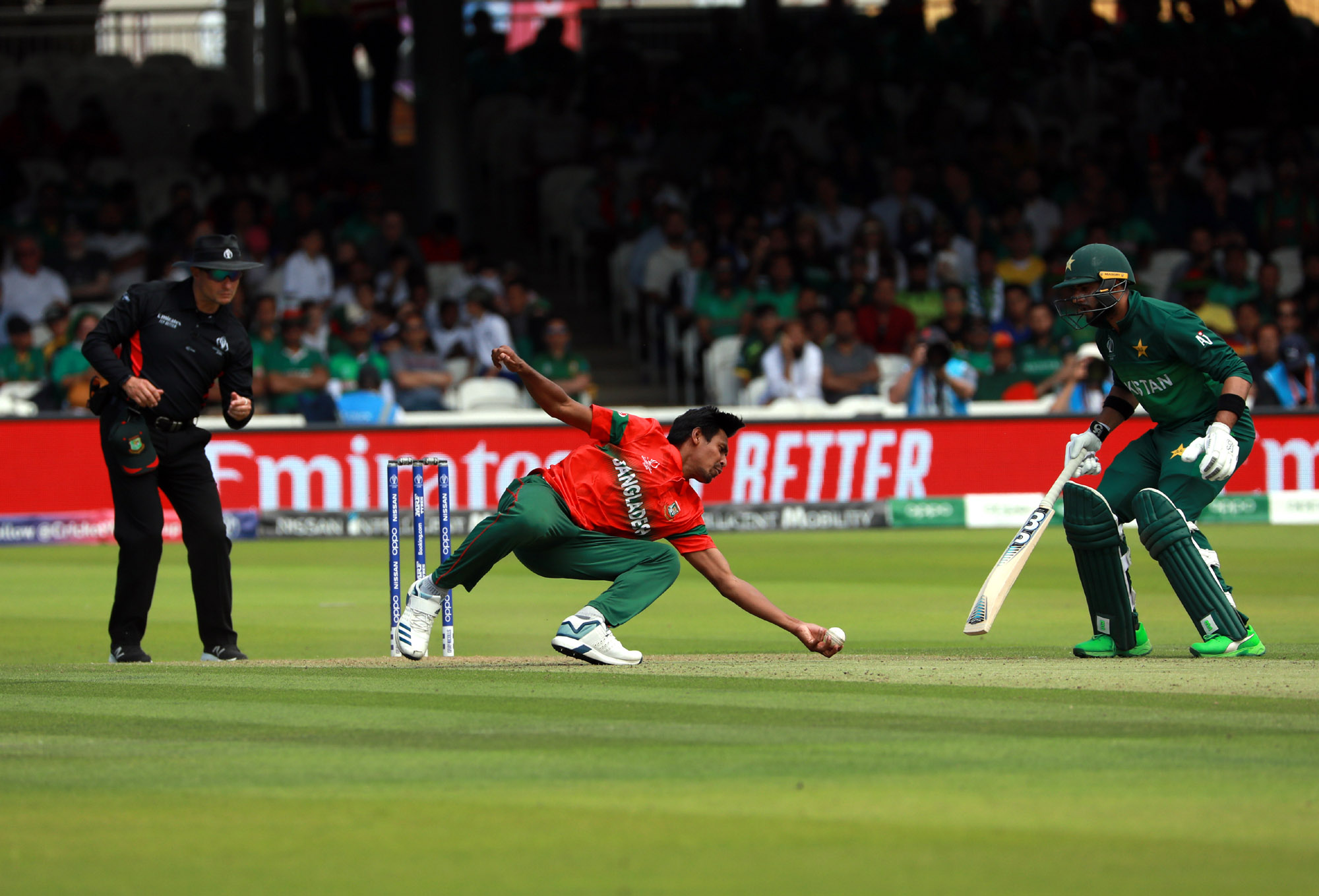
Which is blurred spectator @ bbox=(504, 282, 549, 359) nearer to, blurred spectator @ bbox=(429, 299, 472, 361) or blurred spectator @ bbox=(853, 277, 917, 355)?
blurred spectator @ bbox=(429, 299, 472, 361)

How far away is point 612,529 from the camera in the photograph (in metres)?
8.14

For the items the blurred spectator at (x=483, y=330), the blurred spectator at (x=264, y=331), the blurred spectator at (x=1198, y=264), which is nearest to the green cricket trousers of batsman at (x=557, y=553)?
the blurred spectator at (x=264, y=331)

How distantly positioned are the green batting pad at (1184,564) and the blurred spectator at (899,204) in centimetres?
1429

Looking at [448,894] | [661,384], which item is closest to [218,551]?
[448,894]

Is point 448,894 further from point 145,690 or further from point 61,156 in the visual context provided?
point 61,156

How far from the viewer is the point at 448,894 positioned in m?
4.19

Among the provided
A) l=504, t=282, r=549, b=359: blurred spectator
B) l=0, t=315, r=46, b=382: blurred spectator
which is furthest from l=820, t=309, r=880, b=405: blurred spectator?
l=0, t=315, r=46, b=382: blurred spectator

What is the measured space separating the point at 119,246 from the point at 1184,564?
1619cm

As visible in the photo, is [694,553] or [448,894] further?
[694,553]

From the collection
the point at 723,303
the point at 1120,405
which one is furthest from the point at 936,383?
the point at 1120,405

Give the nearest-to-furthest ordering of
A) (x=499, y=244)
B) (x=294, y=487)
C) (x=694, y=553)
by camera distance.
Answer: (x=694, y=553)
(x=294, y=487)
(x=499, y=244)

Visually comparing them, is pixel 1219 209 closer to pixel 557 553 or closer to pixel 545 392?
pixel 557 553

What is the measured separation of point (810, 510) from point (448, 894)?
1292 cm

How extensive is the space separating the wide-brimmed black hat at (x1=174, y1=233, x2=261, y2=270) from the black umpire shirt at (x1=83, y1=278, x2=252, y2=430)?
224 mm
